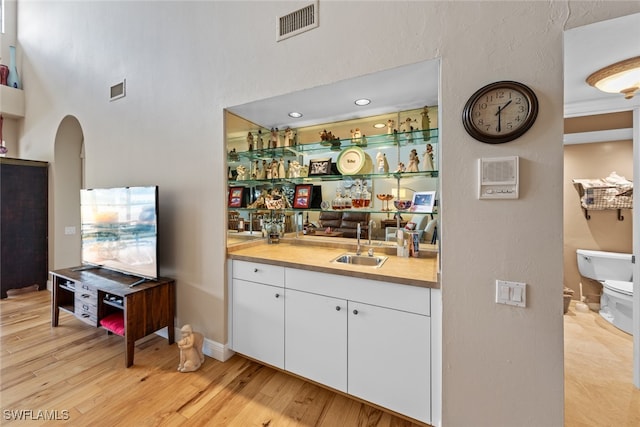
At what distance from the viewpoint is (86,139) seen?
3225 millimetres

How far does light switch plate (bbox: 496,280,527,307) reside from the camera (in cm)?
125

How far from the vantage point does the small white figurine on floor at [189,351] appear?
2.09 metres

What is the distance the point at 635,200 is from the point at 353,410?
2324mm

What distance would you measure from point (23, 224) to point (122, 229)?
2677 millimetres

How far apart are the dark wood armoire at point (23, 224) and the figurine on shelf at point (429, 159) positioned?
5.36 metres

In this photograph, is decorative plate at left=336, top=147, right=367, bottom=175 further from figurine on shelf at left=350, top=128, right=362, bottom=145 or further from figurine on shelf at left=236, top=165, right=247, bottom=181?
figurine on shelf at left=236, top=165, right=247, bottom=181

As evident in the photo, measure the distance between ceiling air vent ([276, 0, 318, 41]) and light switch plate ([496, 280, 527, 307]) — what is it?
197 cm

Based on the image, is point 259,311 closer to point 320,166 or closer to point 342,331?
point 342,331

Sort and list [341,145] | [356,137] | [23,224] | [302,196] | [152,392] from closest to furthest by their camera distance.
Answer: [152,392]
[356,137]
[341,145]
[302,196]
[23,224]

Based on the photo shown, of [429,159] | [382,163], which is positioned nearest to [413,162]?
[429,159]

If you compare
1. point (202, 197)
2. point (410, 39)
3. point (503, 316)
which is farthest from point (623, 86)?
point (202, 197)

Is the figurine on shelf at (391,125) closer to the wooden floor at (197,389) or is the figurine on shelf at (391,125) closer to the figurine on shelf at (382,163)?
the figurine on shelf at (382,163)

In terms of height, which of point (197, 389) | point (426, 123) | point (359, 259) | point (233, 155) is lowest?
point (197, 389)

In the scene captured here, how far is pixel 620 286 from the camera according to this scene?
8.14 ft
